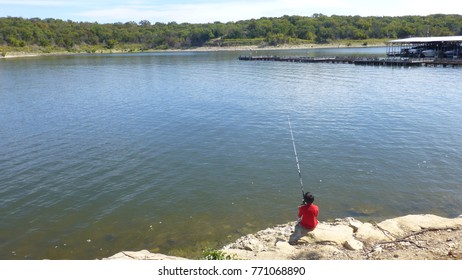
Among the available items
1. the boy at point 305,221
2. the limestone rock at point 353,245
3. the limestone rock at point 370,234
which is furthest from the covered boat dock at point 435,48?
the boy at point 305,221

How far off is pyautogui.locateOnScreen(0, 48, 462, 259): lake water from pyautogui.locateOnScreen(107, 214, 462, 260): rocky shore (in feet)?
5.54

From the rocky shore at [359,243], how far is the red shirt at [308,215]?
38 centimetres

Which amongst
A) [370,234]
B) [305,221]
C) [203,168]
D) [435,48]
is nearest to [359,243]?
[370,234]

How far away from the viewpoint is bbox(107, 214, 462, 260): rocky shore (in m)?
10.2

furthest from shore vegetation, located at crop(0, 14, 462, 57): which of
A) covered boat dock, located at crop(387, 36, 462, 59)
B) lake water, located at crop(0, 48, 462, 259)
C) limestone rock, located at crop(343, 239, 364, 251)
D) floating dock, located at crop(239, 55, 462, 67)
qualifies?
limestone rock, located at crop(343, 239, 364, 251)

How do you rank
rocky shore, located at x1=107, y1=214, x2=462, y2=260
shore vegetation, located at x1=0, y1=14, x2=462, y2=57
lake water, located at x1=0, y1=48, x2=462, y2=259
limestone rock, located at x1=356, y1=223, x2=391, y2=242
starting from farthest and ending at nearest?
shore vegetation, located at x1=0, y1=14, x2=462, y2=57 < lake water, located at x1=0, y1=48, x2=462, y2=259 < limestone rock, located at x1=356, y1=223, x2=391, y2=242 < rocky shore, located at x1=107, y1=214, x2=462, y2=260

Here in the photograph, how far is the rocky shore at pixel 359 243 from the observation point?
10188mm

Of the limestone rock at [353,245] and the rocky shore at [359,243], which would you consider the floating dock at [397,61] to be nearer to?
the rocky shore at [359,243]

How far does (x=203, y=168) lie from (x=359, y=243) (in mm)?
11211

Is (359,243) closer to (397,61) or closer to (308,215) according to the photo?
(308,215)

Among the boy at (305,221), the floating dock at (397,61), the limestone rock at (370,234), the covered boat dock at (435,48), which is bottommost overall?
the limestone rock at (370,234)

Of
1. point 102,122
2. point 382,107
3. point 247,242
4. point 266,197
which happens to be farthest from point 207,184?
point 382,107

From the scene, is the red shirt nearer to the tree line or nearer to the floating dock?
the floating dock
